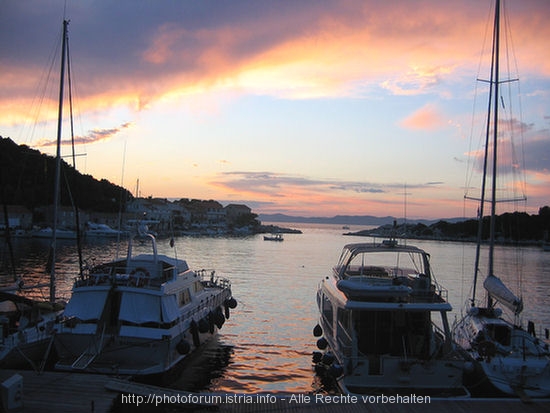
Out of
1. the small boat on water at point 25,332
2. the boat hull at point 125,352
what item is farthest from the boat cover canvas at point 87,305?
the small boat on water at point 25,332

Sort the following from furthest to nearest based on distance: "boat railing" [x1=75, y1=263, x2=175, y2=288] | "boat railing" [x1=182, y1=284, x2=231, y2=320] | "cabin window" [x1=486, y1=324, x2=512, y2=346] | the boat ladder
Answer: "boat railing" [x1=182, y1=284, x2=231, y2=320]
"cabin window" [x1=486, y1=324, x2=512, y2=346]
"boat railing" [x1=75, y1=263, x2=175, y2=288]
the boat ladder

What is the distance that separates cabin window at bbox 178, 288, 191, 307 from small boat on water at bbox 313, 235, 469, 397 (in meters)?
5.42

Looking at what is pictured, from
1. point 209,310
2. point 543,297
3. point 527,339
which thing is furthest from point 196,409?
point 543,297

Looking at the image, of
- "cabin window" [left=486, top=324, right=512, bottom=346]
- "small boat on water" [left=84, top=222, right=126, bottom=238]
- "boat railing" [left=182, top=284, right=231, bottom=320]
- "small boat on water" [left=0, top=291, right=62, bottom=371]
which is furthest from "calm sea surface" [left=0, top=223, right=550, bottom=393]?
"small boat on water" [left=84, top=222, right=126, bottom=238]

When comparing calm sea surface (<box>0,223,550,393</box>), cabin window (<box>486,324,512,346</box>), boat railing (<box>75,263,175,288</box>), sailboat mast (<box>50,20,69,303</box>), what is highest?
sailboat mast (<box>50,20,69,303</box>)

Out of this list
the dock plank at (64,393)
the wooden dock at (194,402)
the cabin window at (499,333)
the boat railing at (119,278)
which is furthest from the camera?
the cabin window at (499,333)

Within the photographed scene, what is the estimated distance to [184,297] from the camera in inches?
732

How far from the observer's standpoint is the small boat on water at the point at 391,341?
532 inches

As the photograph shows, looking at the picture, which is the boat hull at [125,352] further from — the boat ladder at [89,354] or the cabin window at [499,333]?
the cabin window at [499,333]

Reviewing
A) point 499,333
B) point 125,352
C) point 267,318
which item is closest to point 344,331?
point 499,333

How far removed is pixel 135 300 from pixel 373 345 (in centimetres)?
794

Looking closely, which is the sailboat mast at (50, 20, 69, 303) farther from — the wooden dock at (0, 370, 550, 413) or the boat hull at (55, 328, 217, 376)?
the wooden dock at (0, 370, 550, 413)

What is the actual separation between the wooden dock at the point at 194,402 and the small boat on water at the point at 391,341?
124 centimetres

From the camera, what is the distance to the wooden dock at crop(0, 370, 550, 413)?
1141 centimetres
